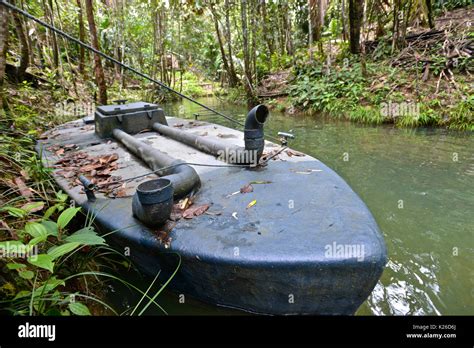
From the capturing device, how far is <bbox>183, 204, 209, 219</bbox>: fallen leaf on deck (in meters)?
2.49

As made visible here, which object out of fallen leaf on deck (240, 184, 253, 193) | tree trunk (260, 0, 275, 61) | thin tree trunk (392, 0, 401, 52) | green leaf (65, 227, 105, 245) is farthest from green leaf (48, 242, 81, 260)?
tree trunk (260, 0, 275, 61)

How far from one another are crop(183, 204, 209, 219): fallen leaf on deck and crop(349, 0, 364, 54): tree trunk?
34.5 ft

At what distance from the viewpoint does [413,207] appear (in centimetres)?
389

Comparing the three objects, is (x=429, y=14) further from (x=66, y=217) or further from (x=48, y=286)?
(x=48, y=286)

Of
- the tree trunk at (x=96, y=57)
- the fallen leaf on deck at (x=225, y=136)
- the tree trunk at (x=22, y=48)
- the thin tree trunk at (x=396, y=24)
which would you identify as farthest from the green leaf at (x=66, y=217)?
the thin tree trunk at (x=396, y=24)

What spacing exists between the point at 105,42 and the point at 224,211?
16875 mm

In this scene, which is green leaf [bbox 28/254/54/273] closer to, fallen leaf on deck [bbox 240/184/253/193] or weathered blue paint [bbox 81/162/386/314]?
weathered blue paint [bbox 81/162/386/314]

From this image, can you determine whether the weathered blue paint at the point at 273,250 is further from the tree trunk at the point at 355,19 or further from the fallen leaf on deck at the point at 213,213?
the tree trunk at the point at 355,19

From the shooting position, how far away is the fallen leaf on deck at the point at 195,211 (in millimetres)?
2490

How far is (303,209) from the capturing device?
94.7 inches

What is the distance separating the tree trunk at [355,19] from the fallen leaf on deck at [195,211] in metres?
10.5

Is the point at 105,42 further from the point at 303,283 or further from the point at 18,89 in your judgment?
the point at 303,283

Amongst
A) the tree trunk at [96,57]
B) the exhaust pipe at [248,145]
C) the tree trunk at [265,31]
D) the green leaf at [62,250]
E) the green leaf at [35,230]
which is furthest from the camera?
the tree trunk at [265,31]

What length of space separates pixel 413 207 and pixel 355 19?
8920 mm
